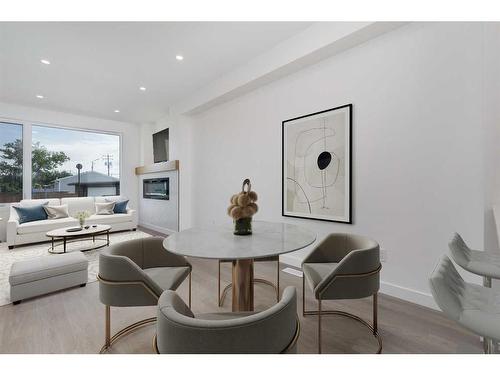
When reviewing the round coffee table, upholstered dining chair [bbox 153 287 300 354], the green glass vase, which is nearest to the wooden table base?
the green glass vase

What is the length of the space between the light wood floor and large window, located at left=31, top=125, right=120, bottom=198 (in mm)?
4117

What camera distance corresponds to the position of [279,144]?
327 cm

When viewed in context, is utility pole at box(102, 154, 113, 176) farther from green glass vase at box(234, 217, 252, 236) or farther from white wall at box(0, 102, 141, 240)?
green glass vase at box(234, 217, 252, 236)

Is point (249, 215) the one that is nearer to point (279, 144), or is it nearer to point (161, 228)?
point (279, 144)

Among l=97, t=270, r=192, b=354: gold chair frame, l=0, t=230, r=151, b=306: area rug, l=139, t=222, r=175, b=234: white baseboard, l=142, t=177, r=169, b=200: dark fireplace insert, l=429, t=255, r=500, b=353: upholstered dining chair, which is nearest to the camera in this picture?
l=429, t=255, r=500, b=353: upholstered dining chair

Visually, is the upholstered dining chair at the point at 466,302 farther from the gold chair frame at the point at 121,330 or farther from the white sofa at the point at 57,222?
the white sofa at the point at 57,222

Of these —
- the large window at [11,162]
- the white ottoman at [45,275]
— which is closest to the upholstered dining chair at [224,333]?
the white ottoman at [45,275]

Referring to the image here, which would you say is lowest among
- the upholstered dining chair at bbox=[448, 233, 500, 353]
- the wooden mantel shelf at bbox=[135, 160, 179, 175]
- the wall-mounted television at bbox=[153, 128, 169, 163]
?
the upholstered dining chair at bbox=[448, 233, 500, 353]

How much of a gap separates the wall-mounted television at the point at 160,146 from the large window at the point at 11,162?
2634 millimetres

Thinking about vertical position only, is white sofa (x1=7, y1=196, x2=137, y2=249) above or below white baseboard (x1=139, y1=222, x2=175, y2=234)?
above

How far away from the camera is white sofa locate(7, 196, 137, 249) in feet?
13.3

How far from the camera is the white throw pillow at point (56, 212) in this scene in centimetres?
466

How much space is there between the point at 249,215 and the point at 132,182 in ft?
18.9
